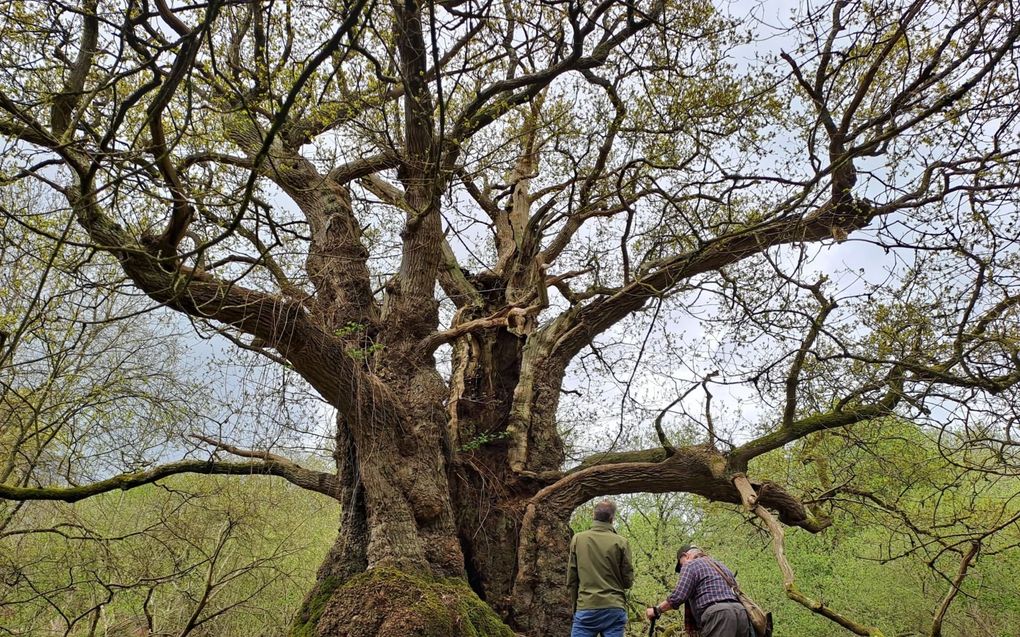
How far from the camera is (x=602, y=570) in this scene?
5285 millimetres

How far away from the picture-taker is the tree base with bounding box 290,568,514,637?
4.74 metres

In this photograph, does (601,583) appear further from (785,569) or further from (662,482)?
(662,482)

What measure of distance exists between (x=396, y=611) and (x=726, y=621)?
7.57ft

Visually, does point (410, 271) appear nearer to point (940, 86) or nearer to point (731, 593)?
point (731, 593)

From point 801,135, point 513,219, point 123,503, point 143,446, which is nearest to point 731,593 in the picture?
point 801,135

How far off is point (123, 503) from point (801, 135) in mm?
11262

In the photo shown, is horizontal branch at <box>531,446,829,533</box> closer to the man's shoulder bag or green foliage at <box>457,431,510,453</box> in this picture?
green foliage at <box>457,431,510,453</box>

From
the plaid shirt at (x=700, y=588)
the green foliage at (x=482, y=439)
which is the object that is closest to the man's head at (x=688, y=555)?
the plaid shirt at (x=700, y=588)

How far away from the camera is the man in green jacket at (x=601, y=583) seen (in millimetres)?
5223

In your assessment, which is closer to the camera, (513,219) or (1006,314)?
(1006,314)

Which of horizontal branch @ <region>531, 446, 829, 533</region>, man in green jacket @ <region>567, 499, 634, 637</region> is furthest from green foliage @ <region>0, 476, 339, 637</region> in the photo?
man in green jacket @ <region>567, 499, 634, 637</region>

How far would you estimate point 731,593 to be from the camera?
14.6 feet

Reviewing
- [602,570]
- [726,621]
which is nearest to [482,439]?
[602,570]

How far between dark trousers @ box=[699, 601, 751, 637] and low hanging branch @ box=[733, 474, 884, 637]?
342mm
